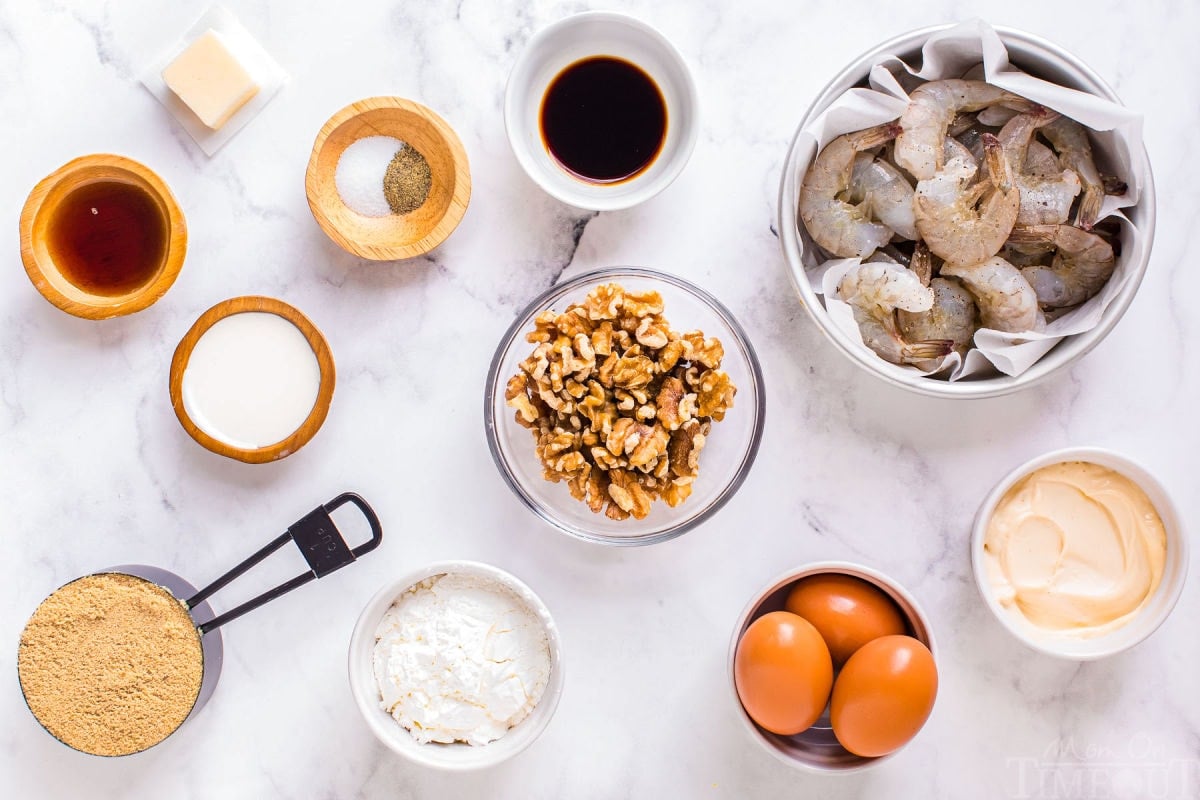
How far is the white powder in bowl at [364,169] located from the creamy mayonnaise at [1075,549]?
1.08 m

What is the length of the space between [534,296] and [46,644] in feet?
2.91

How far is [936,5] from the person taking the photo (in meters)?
1.46

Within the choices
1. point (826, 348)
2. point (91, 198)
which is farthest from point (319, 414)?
point (826, 348)

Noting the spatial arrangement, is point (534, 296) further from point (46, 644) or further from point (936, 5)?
point (46, 644)

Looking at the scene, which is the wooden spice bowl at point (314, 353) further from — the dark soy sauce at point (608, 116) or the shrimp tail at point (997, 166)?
the shrimp tail at point (997, 166)

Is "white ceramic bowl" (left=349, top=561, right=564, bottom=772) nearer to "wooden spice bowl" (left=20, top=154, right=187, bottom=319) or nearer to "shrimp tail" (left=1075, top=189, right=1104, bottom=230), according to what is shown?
"wooden spice bowl" (left=20, top=154, right=187, bottom=319)

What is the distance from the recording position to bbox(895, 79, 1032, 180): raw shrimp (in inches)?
51.3

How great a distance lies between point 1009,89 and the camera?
1.29m

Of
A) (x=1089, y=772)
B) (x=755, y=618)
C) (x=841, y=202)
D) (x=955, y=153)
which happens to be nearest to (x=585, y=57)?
(x=841, y=202)

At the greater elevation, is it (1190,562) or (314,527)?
(314,527)

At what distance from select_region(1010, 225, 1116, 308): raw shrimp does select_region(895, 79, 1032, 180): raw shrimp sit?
17cm

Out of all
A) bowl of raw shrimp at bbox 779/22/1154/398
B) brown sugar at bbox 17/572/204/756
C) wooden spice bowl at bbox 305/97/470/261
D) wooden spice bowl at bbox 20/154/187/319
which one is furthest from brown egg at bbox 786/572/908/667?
wooden spice bowl at bbox 20/154/187/319

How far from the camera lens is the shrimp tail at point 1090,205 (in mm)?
1305

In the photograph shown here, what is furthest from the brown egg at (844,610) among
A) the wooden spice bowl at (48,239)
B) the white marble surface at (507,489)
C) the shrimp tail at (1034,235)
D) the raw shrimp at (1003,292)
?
the wooden spice bowl at (48,239)
